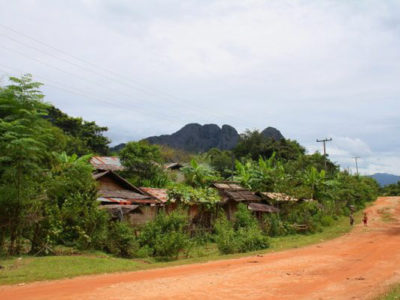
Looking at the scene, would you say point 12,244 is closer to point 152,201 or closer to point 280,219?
point 152,201

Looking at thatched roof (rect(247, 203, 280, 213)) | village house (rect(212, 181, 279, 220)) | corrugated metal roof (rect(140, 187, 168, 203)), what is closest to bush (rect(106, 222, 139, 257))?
corrugated metal roof (rect(140, 187, 168, 203))

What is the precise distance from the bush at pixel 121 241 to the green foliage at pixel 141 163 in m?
13.3

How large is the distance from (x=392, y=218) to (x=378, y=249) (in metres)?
20.0

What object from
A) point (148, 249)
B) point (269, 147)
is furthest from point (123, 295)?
point (269, 147)

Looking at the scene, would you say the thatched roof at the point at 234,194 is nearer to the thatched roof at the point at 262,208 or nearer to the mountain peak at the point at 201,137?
the thatched roof at the point at 262,208

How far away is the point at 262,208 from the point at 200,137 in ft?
216

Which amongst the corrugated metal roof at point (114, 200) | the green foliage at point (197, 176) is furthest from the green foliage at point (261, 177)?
the corrugated metal roof at point (114, 200)

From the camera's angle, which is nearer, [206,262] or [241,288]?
[241,288]

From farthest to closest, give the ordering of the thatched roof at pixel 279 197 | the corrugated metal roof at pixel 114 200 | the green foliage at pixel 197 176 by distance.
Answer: the green foliage at pixel 197 176
the thatched roof at pixel 279 197
the corrugated metal roof at pixel 114 200

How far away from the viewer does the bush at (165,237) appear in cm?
1459

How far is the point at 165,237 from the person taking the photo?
577 inches

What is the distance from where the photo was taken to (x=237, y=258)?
1450 centimetres

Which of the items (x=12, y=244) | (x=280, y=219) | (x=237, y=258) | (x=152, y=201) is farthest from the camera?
(x=280, y=219)

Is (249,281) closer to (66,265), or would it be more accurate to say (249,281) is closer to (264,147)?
(66,265)
